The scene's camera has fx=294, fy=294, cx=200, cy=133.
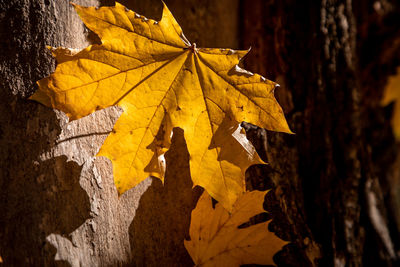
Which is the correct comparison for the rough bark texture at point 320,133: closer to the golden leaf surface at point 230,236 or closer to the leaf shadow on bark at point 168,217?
the golden leaf surface at point 230,236

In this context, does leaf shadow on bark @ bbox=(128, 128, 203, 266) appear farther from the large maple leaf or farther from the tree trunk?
the large maple leaf

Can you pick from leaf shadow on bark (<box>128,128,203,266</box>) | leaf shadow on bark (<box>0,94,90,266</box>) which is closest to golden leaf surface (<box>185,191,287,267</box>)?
leaf shadow on bark (<box>128,128,203,266</box>)

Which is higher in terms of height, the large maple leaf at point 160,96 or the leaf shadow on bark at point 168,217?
the large maple leaf at point 160,96

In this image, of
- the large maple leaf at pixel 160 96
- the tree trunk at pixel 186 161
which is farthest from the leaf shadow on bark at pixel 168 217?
the large maple leaf at pixel 160 96

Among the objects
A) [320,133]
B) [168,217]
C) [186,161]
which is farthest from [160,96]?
[320,133]

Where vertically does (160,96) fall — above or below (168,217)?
above

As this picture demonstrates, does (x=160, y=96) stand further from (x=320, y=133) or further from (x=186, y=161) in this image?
(x=320, y=133)

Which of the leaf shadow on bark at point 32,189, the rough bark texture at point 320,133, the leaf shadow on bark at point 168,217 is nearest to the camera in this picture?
the leaf shadow on bark at point 32,189
